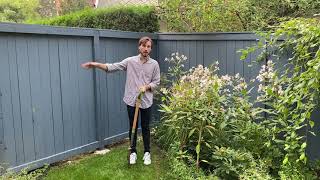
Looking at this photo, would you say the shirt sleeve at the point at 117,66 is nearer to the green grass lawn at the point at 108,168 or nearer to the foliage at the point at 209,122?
the foliage at the point at 209,122

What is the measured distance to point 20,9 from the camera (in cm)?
2017

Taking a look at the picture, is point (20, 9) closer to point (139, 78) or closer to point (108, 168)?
point (139, 78)

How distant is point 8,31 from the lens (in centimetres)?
378

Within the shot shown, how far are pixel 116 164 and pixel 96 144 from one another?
2.27 feet

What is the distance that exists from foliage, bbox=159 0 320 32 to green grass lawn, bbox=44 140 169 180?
2549mm

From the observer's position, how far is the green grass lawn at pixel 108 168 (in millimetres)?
4273

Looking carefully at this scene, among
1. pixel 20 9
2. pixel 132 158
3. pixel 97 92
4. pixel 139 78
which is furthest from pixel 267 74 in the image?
pixel 20 9

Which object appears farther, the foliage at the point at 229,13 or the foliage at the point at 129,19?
the foliage at the point at 129,19

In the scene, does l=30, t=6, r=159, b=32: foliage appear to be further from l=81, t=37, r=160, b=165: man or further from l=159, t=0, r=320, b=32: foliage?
l=81, t=37, r=160, b=165: man

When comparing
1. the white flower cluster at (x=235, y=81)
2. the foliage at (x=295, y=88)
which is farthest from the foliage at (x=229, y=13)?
the foliage at (x=295, y=88)

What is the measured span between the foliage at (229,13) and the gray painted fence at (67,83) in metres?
0.65

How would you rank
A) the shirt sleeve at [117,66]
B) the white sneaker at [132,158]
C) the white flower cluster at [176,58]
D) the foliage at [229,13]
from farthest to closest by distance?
the foliage at [229,13] < the white flower cluster at [176,58] < the white sneaker at [132,158] < the shirt sleeve at [117,66]

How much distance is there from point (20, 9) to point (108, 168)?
18.0 metres

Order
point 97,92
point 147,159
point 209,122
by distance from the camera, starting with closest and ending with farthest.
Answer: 1. point 209,122
2. point 147,159
3. point 97,92
